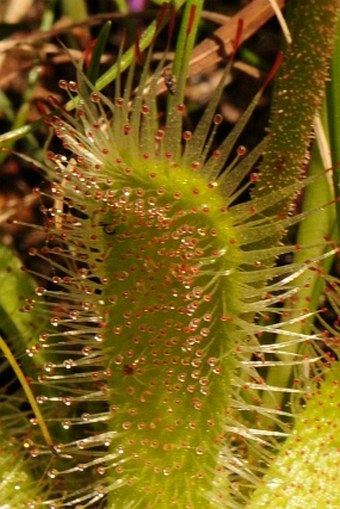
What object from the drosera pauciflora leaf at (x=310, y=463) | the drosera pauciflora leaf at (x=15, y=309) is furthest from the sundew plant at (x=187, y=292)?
the drosera pauciflora leaf at (x=15, y=309)

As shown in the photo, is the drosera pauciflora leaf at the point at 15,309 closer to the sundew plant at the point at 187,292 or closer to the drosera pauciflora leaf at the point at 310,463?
the sundew plant at the point at 187,292

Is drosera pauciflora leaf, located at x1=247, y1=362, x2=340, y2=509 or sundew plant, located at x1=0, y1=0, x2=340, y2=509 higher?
sundew plant, located at x1=0, y1=0, x2=340, y2=509

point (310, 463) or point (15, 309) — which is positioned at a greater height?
point (15, 309)

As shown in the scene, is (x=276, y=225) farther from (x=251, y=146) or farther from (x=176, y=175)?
(x=251, y=146)

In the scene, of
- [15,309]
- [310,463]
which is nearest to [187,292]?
[310,463]

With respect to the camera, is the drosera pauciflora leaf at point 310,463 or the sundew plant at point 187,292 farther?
the drosera pauciflora leaf at point 310,463

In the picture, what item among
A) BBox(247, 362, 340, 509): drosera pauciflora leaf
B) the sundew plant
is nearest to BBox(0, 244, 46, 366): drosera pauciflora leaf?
the sundew plant

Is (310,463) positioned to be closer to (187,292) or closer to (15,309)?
(187,292)

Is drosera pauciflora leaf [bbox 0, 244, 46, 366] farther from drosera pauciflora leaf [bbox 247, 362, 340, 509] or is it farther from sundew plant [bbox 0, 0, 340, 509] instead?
drosera pauciflora leaf [bbox 247, 362, 340, 509]

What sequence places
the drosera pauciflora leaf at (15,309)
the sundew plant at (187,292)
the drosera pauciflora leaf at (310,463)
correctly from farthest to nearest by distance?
the drosera pauciflora leaf at (15,309) → the drosera pauciflora leaf at (310,463) → the sundew plant at (187,292)

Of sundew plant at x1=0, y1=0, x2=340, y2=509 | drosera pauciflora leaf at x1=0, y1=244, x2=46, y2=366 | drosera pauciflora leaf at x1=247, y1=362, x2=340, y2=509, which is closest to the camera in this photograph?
sundew plant at x1=0, y1=0, x2=340, y2=509

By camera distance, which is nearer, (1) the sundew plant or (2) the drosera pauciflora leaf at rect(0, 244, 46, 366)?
(1) the sundew plant

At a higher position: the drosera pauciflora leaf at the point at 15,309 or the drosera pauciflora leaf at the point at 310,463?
the drosera pauciflora leaf at the point at 15,309
